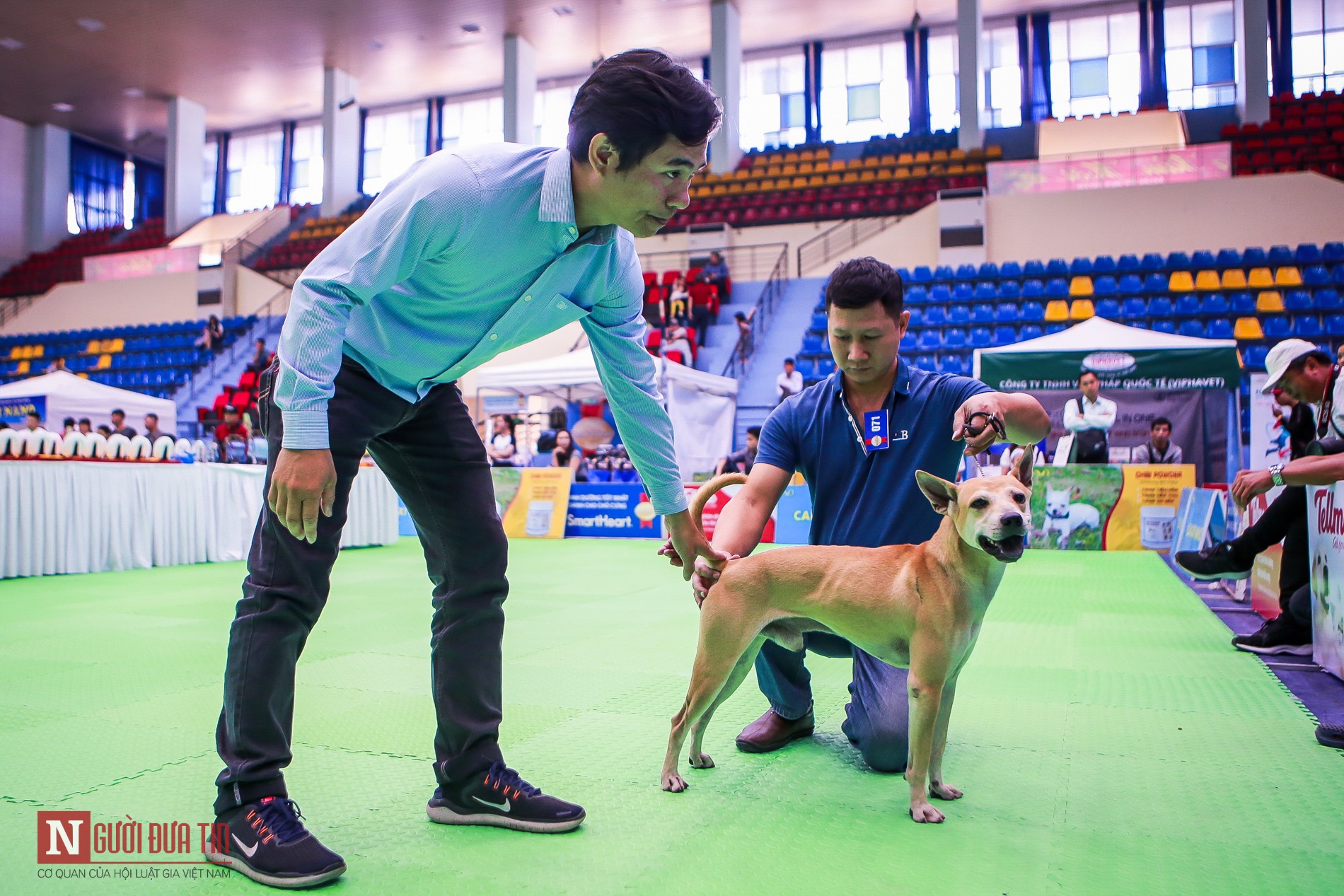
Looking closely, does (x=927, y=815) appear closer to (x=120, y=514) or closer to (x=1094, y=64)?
(x=120, y=514)

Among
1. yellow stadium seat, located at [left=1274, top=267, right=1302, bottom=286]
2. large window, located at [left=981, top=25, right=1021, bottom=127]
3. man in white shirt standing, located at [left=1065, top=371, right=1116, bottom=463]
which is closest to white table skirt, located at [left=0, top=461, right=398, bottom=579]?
man in white shirt standing, located at [left=1065, top=371, right=1116, bottom=463]

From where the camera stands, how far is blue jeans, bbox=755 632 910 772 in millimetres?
2652

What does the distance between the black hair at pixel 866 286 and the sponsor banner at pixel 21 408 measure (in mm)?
17319

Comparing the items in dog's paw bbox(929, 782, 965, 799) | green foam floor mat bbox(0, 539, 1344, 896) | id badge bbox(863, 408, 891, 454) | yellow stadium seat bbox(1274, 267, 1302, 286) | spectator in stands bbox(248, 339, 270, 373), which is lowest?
green foam floor mat bbox(0, 539, 1344, 896)

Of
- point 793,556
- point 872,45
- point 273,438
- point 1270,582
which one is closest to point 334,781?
point 273,438

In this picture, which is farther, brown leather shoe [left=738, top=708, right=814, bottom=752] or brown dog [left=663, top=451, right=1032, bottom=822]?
brown leather shoe [left=738, top=708, right=814, bottom=752]

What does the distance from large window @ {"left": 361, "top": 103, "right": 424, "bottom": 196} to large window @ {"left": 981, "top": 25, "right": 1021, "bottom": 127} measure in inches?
724

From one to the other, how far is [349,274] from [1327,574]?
472 cm

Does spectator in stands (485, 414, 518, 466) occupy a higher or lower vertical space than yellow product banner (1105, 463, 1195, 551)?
higher

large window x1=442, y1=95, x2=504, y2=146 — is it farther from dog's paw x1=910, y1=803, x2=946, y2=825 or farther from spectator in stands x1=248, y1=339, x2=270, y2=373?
dog's paw x1=910, y1=803, x2=946, y2=825

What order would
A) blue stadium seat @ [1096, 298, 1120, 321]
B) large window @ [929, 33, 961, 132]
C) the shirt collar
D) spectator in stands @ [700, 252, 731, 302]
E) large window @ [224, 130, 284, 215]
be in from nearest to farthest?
the shirt collar < blue stadium seat @ [1096, 298, 1120, 321] < spectator in stands @ [700, 252, 731, 302] < large window @ [929, 33, 961, 132] < large window @ [224, 130, 284, 215]

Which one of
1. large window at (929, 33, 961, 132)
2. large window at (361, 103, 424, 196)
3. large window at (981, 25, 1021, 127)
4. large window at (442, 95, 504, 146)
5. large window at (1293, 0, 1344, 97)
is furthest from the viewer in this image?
large window at (361, 103, 424, 196)

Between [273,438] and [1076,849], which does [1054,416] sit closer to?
[1076,849]

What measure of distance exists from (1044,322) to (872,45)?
14.0m
